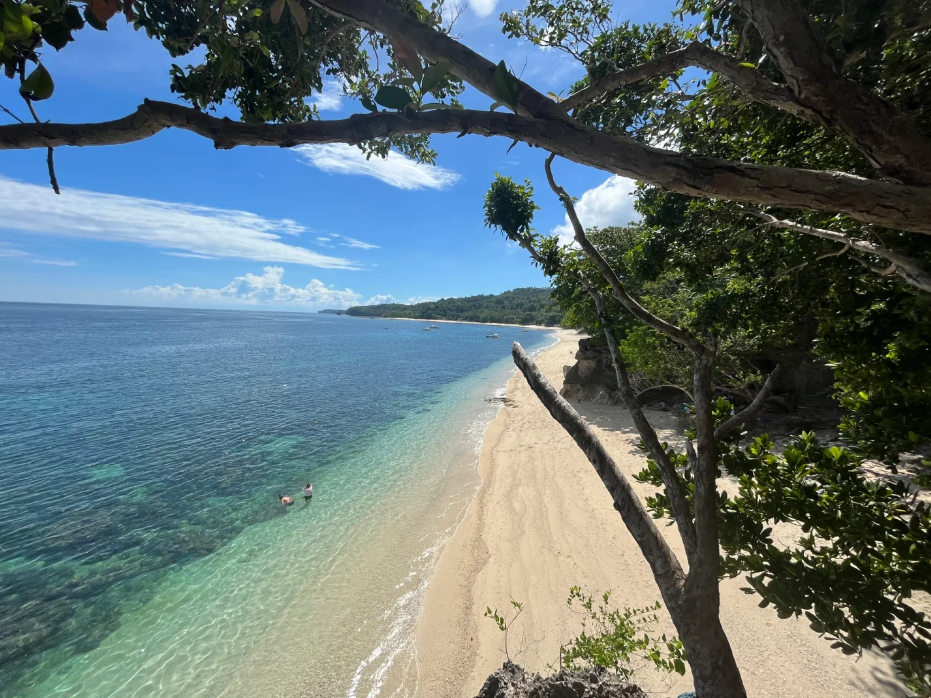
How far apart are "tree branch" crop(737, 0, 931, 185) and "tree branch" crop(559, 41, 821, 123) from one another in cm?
7

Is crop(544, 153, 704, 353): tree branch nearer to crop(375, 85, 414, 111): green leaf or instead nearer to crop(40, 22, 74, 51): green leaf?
crop(375, 85, 414, 111): green leaf

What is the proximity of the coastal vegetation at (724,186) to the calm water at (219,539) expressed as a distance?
21.8 feet

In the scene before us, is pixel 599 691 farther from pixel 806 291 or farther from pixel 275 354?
pixel 275 354

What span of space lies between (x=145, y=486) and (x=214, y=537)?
5.20m

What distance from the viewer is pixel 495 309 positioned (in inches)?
6590

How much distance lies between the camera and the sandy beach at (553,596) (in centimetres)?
564

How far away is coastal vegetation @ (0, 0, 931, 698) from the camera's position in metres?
1.44

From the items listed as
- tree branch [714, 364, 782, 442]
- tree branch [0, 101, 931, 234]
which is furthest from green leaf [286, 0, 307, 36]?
tree branch [714, 364, 782, 442]

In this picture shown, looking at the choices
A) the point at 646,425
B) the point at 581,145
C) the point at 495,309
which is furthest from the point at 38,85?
the point at 495,309

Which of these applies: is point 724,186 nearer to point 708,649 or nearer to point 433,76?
point 433,76

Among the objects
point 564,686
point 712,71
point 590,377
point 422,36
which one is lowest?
point 564,686

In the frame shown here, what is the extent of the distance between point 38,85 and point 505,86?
149cm

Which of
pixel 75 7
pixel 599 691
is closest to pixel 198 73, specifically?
pixel 75 7

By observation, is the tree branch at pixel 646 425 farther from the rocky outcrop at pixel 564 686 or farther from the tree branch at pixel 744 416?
the rocky outcrop at pixel 564 686
